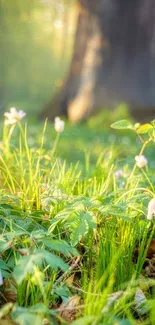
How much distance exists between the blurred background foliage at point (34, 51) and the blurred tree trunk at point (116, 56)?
15999mm

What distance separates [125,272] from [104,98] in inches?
372

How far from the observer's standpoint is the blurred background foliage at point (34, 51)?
29.8m

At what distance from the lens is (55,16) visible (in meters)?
34.1

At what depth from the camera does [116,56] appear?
11328 millimetres

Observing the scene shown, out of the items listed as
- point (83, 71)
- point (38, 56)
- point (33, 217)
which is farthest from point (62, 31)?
point (33, 217)

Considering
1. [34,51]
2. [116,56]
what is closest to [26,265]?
[116,56]

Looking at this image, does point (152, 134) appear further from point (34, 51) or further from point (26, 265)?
point (34, 51)

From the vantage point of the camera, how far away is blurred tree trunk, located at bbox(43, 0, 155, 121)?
1107cm

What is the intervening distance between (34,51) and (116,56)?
27009 mm

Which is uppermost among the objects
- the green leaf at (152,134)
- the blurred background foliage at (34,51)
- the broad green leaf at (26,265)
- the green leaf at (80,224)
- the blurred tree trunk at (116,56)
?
the blurred background foliage at (34,51)

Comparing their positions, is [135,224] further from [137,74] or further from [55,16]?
[55,16]

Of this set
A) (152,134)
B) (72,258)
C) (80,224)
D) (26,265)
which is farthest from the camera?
(152,134)

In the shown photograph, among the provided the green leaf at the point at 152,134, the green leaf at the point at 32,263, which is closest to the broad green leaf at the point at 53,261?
the green leaf at the point at 32,263

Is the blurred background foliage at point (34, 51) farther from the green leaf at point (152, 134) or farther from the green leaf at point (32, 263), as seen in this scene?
the green leaf at point (32, 263)
